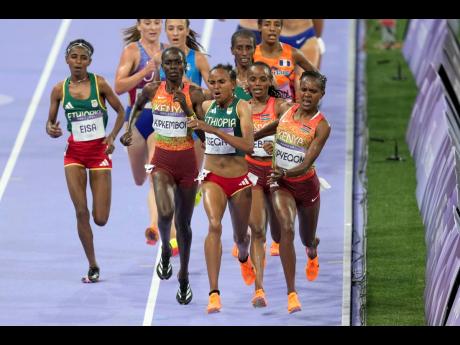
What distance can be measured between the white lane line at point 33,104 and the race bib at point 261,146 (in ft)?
13.2

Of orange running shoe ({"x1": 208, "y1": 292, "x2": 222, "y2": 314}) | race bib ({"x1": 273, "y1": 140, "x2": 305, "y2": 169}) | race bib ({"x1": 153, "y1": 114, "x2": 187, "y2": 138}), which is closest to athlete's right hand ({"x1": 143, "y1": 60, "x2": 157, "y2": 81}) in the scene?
race bib ({"x1": 153, "y1": 114, "x2": 187, "y2": 138})

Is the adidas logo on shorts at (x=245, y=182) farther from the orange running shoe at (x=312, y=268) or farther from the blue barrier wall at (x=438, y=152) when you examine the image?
the blue barrier wall at (x=438, y=152)

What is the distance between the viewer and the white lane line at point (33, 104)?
20705mm

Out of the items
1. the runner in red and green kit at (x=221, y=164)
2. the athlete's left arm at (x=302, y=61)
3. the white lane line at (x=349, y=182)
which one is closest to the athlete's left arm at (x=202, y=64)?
the athlete's left arm at (x=302, y=61)

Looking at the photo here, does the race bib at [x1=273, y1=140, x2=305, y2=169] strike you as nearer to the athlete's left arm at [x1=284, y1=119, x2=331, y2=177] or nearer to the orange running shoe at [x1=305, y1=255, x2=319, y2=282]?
the athlete's left arm at [x1=284, y1=119, x2=331, y2=177]

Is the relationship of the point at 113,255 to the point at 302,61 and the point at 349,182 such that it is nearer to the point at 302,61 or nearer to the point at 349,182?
the point at 302,61

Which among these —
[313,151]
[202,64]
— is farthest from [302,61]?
[313,151]

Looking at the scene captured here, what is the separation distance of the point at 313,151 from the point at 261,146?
104 cm

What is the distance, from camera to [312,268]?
1767 centimetres

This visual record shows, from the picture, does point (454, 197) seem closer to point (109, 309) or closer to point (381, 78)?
point (109, 309)

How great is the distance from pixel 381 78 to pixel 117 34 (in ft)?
12.6
